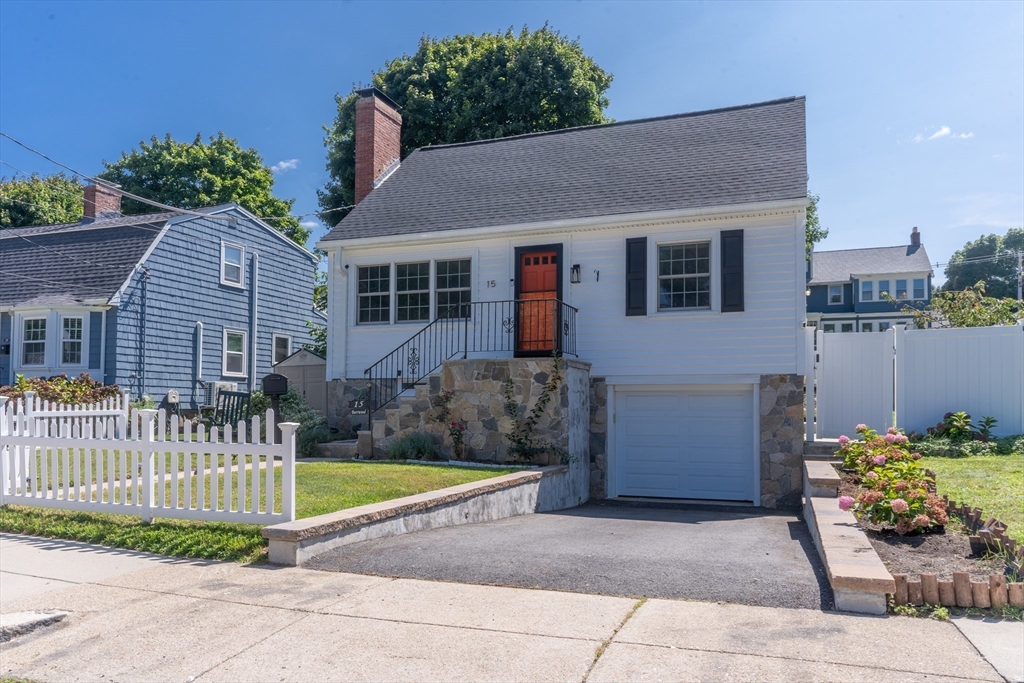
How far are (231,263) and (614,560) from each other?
60.0ft

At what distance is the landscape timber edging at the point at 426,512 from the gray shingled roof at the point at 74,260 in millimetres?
12406

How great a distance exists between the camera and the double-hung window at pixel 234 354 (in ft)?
69.9

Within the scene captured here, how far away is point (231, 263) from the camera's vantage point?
2170cm

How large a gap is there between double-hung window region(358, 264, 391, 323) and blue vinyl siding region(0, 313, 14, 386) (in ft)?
32.8

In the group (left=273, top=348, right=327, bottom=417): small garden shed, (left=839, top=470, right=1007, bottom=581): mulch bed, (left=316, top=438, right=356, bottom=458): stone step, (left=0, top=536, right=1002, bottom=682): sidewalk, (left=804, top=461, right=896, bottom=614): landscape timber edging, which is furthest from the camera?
(left=273, top=348, right=327, bottom=417): small garden shed

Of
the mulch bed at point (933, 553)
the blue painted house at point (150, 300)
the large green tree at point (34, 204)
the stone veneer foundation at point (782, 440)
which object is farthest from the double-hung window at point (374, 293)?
the large green tree at point (34, 204)

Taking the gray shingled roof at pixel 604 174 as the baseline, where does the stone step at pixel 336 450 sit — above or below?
below

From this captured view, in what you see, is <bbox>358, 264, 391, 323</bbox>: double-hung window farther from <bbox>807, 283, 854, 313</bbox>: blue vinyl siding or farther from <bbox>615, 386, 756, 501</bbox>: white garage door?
<bbox>807, 283, 854, 313</bbox>: blue vinyl siding

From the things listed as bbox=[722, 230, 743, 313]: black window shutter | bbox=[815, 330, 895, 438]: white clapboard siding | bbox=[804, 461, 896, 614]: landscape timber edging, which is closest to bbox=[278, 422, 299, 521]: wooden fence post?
bbox=[804, 461, 896, 614]: landscape timber edging

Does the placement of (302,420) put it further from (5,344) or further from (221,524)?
(5,344)

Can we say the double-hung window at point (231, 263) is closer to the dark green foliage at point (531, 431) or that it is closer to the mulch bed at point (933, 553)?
the dark green foliage at point (531, 431)

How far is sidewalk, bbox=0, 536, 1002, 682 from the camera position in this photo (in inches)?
150

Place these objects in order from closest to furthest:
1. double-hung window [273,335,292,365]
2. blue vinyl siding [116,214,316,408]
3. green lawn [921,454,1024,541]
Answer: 1. green lawn [921,454,1024,541]
2. blue vinyl siding [116,214,316,408]
3. double-hung window [273,335,292,365]

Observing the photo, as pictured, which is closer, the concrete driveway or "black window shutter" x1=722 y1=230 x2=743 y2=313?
the concrete driveway
